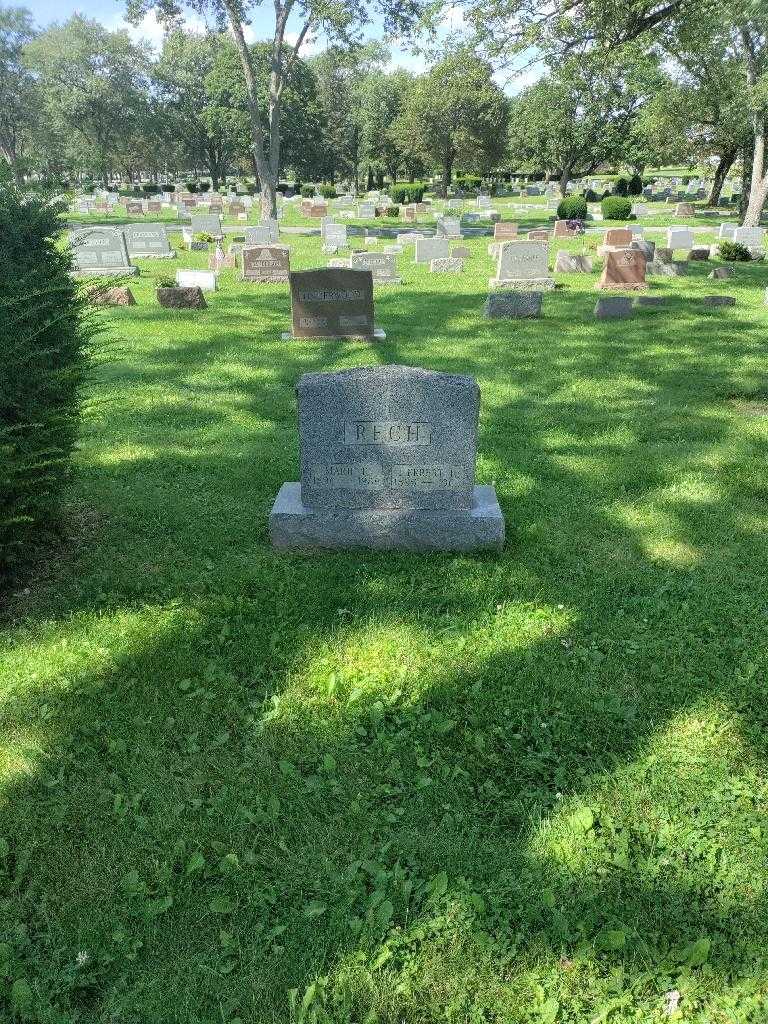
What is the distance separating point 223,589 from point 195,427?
3250mm

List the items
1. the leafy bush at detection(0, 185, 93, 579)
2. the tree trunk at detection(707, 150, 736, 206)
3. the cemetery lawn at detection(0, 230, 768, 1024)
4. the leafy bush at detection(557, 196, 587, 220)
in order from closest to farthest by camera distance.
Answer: the cemetery lawn at detection(0, 230, 768, 1024) → the leafy bush at detection(0, 185, 93, 579) → the leafy bush at detection(557, 196, 587, 220) → the tree trunk at detection(707, 150, 736, 206)

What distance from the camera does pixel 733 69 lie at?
26031 millimetres

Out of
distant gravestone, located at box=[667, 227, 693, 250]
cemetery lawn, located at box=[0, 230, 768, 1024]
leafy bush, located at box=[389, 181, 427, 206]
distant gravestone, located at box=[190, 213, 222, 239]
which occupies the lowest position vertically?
cemetery lawn, located at box=[0, 230, 768, 1024]

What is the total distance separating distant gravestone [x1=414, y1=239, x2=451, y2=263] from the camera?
19.0 metres

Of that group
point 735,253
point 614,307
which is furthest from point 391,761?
point 735,253

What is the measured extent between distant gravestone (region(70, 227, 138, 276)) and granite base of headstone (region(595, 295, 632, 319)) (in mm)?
10390

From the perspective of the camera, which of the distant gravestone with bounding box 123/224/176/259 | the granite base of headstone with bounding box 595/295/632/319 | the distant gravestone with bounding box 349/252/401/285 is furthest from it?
the distant gravestone with bounding box 123/224/176/259

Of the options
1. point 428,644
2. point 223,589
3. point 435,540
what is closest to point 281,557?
point 223,589

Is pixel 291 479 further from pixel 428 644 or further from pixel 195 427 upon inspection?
pixel 428 644

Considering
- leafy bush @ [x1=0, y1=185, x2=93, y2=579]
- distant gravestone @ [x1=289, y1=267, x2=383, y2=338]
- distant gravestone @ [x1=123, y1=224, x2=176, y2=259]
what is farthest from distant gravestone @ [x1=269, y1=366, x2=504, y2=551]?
distant gravestone @ [x1=123, y1=224, x2=176, y2=259]

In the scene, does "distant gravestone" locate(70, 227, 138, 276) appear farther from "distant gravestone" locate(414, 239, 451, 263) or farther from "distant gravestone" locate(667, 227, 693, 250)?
"distant gravestone" locate(667, 227, 693, 250)

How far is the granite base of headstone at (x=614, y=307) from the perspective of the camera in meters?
11.9

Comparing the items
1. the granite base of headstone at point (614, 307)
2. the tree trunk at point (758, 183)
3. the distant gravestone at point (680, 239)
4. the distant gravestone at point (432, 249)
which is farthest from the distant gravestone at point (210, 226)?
the tree trunk at point (758, 183)

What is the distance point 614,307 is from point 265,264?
8.18m
